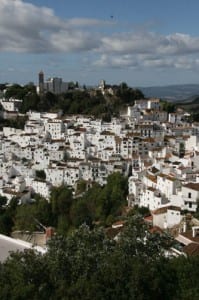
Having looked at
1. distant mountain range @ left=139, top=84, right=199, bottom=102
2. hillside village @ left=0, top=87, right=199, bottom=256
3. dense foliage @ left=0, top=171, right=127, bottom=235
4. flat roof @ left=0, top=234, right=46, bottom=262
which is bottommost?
dense foliage @ left=0, top=171, right=127, bottom=235

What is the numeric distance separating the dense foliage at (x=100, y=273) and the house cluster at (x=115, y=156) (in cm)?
765

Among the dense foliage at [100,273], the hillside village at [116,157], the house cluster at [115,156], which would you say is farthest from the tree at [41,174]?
the dense foliage at [100,273]

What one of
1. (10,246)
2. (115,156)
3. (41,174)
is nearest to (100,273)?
(10,246)

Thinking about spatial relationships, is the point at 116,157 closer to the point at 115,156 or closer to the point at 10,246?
the point at 115,156

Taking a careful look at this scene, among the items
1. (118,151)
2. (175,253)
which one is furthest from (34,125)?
(175,253)

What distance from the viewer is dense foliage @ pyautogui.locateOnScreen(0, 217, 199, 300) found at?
929cm

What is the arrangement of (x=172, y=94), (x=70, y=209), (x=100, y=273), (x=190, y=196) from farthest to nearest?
(x=172, y=94) < (x=70, y=209) < (x=190, y=196) < (x=100, y=273)

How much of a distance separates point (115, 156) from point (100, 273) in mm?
21739

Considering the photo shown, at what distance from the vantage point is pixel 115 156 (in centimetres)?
3134

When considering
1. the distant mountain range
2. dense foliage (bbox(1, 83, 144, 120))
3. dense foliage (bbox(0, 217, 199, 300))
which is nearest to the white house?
dense foliage (bbox(0, 217, 199, 300))

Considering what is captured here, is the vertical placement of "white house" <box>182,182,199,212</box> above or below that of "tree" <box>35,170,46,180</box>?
above

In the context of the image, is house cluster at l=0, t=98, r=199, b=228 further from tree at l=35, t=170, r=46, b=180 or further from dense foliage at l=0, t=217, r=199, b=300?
dense foliage at l=0, t=217, r=199, b=300

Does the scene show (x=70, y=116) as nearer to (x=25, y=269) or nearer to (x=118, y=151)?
(x=118, y=151)

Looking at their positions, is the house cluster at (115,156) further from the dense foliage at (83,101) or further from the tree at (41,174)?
the dense foliage at (83,101)
